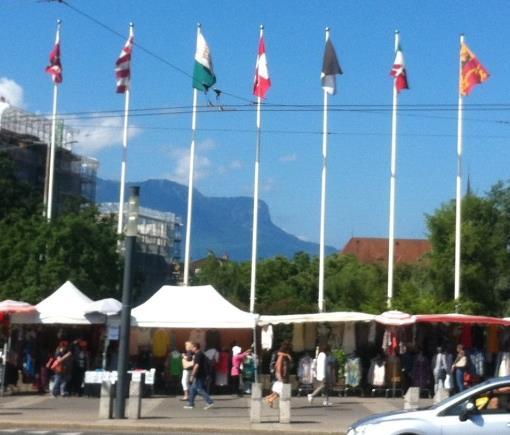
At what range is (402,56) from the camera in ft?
150

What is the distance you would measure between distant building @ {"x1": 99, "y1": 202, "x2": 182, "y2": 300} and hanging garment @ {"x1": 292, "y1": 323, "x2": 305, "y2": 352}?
7463 cm

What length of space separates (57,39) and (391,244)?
677 inches

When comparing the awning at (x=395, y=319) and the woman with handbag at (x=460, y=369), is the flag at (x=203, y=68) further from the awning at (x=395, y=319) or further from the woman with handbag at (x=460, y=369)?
the woman with handbag at (x=460, y=369)

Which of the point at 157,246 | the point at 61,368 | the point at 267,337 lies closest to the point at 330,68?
the point at 267,337

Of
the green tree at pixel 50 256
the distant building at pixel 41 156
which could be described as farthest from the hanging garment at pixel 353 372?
the distant building at pixel 41 156

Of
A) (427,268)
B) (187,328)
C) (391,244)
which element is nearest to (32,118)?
(427,268)

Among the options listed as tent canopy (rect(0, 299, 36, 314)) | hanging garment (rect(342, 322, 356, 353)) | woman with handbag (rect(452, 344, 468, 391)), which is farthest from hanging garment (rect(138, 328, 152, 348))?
woman with handbag (rect(452, 344, 468, 391))

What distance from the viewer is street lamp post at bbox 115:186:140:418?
2661 cm

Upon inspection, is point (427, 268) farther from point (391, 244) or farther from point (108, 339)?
point (108, 339)

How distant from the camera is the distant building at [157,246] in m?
122

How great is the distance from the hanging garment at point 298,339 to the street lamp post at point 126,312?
11.2 m

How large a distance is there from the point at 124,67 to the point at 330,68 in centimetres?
877

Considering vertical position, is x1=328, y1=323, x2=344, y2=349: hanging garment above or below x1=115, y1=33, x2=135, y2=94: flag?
below

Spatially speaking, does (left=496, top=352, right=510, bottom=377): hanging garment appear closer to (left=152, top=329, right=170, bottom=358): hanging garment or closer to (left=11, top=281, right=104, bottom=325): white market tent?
(left=152, top=329, right=170, bottom=358): hanging garment
